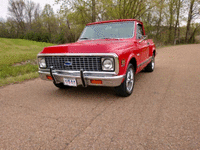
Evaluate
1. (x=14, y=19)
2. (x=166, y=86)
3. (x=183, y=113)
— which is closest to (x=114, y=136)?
(x=183, y=113)

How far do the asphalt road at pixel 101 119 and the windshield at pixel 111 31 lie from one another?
1.45 metres

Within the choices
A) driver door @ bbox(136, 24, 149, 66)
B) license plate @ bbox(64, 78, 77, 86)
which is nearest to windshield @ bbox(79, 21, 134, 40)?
driver door @ bbox(136, 24, 149, 66)

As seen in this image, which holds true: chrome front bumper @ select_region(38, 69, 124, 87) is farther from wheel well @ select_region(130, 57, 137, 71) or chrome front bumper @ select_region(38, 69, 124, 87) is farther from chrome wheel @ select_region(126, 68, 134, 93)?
wheel well @ select_region(130, 57, 137, 71)

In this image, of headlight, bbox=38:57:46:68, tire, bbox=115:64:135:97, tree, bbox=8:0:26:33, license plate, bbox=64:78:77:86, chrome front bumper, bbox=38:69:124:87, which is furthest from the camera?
tree, bbox=8:0:26:33

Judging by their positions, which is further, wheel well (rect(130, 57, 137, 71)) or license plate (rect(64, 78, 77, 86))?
wheel well (rect(130, 57, 137, 71))

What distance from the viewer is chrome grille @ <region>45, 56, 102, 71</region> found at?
3.10m

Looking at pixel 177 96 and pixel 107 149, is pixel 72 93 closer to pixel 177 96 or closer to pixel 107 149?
pixel 107 149

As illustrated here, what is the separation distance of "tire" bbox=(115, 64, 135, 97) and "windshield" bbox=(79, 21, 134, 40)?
3.34 feet

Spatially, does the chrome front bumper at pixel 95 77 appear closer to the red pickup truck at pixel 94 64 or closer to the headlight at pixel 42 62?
the red pickup truck at pixel 94 64

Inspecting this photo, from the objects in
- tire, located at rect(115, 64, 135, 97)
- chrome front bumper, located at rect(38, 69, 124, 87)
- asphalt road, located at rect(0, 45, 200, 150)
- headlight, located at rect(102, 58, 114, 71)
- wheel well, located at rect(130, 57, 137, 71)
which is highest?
headlight, located at rect(102, 58, 114, 71)

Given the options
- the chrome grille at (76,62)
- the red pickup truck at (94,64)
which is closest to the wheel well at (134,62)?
the red pickup truck at (94,64)

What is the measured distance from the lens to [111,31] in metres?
4.28

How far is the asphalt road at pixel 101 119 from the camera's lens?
81.4 inches

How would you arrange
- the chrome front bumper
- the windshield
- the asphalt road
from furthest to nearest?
the windshield
the chrome front bumper
the asphalt road
